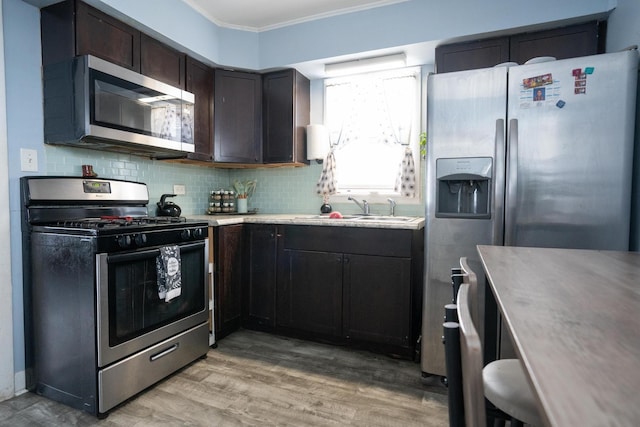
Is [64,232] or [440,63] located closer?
[64,232]

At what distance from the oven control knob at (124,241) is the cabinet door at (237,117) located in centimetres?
136

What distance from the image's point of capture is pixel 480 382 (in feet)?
1.62

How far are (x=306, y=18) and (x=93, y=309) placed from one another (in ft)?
8.63

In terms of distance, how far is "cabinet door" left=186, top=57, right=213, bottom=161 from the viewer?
9.34 feet

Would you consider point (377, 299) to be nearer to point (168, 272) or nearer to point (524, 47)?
point (168, 272)


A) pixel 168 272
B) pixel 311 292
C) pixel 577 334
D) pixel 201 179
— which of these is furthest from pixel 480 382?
pixel 201 179

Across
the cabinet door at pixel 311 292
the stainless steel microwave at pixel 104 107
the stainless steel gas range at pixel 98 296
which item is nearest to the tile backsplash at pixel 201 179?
the stainless steel microwave at pixel 104 107

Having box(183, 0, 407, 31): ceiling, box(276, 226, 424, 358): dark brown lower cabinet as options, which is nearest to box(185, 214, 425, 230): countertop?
box(276, 226, 424, 358): dark brown lower cabinet

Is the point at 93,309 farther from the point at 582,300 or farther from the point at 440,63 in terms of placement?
the point at 440,63

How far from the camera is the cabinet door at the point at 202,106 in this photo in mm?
2848

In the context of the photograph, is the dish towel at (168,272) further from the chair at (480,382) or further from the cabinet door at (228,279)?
the chair at (480,382)

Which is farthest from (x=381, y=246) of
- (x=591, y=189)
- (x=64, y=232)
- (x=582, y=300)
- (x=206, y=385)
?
(x=64, y=232)

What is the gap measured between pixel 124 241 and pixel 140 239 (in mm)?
90

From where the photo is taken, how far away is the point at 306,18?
293 centimetres
